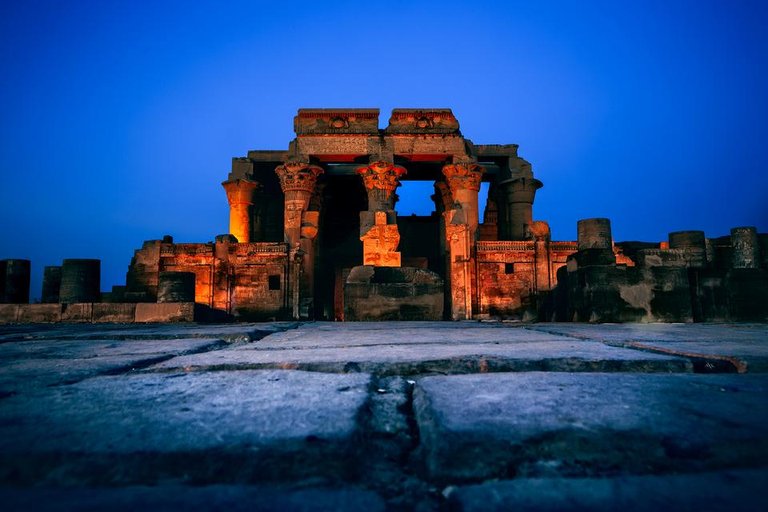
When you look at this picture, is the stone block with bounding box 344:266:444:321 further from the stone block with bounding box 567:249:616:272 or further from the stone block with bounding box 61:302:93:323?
the stone block with bounding box 61:302:93:323

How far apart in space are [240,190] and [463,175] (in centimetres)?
899

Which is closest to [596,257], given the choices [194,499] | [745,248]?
[745,248]

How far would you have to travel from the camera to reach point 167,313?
27.7 feet

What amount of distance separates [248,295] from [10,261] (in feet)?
22.7

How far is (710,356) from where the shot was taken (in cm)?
174

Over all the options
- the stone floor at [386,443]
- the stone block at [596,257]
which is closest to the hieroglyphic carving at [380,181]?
the stone block at [596,257]

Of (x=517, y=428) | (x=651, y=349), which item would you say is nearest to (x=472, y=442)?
(x=517, y=428)

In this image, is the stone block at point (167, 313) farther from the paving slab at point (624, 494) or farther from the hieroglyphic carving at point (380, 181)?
the paving slab at point (624, 494)

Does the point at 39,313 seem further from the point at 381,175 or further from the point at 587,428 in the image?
the point at 587,428

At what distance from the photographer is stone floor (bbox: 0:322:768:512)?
2.16ft

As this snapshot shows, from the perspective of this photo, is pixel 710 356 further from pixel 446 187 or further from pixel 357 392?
pixel 446 187

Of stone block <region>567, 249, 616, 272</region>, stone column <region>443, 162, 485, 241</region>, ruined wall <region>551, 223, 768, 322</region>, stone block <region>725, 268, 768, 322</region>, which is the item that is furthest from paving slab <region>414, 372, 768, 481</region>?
stone column <region>443, 162, 485, 241</region>

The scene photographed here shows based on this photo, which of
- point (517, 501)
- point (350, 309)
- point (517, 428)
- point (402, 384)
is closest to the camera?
point (517, 501)

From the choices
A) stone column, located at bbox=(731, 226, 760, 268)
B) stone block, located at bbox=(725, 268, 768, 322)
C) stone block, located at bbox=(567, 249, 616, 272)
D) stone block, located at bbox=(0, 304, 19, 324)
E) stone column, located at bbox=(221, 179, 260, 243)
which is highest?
stone column, located at bbox=(221, 179, 260, 243)
